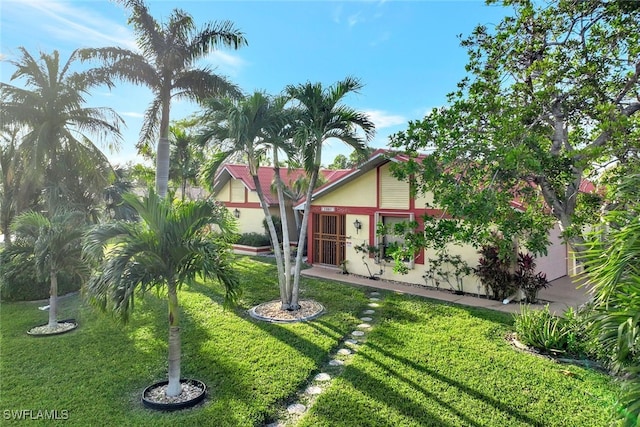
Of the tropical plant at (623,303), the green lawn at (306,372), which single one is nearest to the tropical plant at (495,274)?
the green lawn at (306,372)

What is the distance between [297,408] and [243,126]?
6103 millimetres

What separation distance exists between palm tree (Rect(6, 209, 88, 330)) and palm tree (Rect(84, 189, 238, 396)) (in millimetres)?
3542

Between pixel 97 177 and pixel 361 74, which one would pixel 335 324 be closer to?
pixel 361 74

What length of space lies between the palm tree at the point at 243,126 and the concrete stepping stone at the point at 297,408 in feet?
19.1

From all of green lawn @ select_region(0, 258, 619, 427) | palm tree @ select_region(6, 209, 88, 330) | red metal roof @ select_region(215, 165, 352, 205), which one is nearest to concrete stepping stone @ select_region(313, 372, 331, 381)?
green lawn @ select_region(0, 258, 619, 427)

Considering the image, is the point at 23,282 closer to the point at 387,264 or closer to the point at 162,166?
the point at 162,166

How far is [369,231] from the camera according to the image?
14.4m

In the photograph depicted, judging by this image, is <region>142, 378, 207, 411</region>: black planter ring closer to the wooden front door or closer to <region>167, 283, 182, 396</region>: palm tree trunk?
<region>167, 283, 182, 396</region>: palm tree trunk

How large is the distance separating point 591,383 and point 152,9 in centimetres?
1510

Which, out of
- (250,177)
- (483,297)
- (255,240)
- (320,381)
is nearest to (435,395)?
(320,381)

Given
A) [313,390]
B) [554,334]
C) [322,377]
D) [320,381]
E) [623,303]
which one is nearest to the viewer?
[623,303]

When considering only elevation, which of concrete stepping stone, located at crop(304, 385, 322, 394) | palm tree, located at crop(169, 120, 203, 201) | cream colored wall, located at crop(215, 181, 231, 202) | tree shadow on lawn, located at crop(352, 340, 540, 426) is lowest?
concrete stepping stone, located at crop(304, 385, 322, 394)

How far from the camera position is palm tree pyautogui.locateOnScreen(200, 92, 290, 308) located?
8.55 metres

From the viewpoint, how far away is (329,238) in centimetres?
1611
